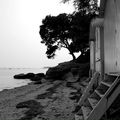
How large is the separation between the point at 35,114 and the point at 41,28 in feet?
120

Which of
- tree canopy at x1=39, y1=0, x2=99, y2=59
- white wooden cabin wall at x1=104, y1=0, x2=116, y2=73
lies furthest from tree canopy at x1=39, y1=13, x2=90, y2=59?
white wooden cabin wall at x1=104, y1=0, x2=116, y2=73

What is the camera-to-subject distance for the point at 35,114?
30.7 feet

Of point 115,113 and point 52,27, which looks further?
point 52,27

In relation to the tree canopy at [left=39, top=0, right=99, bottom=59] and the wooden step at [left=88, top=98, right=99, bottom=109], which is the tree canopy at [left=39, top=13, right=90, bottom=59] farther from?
the wooden step at [left=88, top=98, right=99, bottom=109]

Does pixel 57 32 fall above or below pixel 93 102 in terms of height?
above

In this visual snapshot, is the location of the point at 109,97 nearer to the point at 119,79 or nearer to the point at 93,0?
the point at 119,79

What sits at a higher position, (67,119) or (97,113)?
(97,113)

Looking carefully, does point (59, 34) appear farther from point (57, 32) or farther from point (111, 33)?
point (111, 33)

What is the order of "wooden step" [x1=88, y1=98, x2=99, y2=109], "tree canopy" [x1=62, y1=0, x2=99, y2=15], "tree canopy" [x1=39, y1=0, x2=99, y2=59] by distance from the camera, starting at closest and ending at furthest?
"wooden step" [x1=88, y1=98, x2=99, y2=109] → "tree canopy" [x1=62, y1=0, x2=99, y2=15] → "tree canopy" [x1=39, y1=0, x2=99, y2=59]

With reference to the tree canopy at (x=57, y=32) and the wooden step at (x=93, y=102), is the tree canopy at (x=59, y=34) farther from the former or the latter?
the wooden step at (x=93, y=102)

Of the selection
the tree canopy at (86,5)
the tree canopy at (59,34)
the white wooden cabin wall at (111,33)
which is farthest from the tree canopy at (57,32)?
the white wooden cabin wall at (111,33)

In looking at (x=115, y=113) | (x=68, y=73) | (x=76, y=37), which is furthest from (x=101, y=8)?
(x=76, y=37)

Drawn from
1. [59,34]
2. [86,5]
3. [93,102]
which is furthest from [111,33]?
[59,34]

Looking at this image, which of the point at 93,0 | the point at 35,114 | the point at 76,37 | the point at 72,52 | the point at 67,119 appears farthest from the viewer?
the point at 72,52
